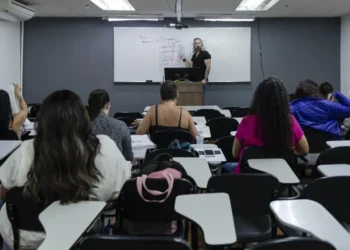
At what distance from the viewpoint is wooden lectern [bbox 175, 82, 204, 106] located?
769 centimetres

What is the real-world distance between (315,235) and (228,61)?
815 cm

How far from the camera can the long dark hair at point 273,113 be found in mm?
3084

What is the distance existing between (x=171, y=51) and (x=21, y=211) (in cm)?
766

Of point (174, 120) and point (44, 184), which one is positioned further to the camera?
point (174, 120)

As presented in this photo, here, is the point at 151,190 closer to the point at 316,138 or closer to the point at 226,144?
the point at 226,144

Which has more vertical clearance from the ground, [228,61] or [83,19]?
[83,19]

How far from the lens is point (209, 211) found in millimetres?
1852

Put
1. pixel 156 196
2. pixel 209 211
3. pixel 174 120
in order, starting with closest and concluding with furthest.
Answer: pixel 209 211, pixel 156 196, pixel 174 120

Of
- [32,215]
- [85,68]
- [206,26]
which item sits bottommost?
[32,215]

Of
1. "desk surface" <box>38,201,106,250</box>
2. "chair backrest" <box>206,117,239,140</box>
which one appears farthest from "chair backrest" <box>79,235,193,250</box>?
"chair backrest" <box>206,117,239,140</box>

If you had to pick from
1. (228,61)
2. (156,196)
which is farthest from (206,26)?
(156,196)

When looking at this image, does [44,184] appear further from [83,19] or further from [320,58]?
[320,58]

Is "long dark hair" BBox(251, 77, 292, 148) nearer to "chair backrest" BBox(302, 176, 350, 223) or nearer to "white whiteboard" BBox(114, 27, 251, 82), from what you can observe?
"chair backrest" BBox(302, 176, 350, 223)

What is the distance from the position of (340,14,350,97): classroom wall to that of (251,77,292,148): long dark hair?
22.4ft
